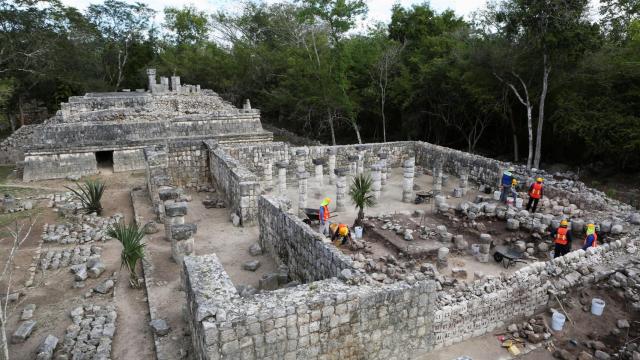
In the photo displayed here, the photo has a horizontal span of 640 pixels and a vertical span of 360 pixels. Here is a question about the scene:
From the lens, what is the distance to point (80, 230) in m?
11.3

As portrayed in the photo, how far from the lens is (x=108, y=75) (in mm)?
45156

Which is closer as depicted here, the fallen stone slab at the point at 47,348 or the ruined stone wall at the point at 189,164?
the fallen stone slab at the point at 47,348

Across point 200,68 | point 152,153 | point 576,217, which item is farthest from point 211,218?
point 200,68

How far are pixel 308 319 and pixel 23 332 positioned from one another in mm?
4924

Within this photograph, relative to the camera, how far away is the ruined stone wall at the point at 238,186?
11.5 metres

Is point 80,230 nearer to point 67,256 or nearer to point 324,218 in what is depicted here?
point 67,256

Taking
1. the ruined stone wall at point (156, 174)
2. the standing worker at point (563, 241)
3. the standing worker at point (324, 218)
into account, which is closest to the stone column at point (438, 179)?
the standing worker at point (324, 218)

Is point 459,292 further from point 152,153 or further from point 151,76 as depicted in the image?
point 151,76

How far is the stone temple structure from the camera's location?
1692cm

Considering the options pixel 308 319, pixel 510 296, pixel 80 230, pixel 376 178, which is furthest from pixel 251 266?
pixel 376 178

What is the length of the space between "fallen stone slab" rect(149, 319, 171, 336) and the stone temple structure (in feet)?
41.6

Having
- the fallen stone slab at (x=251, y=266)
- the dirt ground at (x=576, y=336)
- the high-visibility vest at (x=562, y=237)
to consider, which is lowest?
the dirt ground at (x=576, y=336)

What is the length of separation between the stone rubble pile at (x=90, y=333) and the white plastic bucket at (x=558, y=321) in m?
7.25

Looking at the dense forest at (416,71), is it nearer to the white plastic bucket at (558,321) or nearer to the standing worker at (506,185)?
the standing worker at (506,185)
